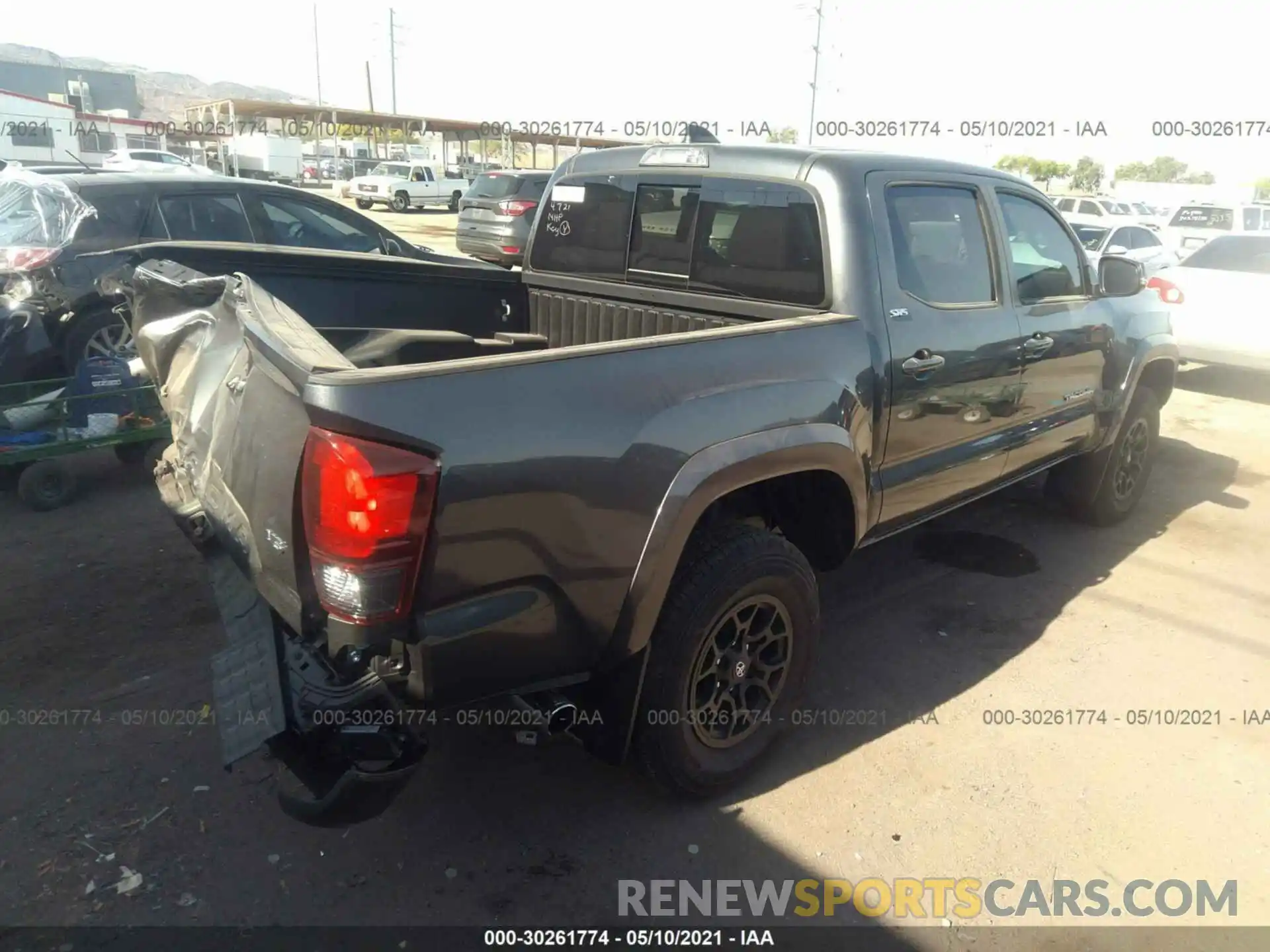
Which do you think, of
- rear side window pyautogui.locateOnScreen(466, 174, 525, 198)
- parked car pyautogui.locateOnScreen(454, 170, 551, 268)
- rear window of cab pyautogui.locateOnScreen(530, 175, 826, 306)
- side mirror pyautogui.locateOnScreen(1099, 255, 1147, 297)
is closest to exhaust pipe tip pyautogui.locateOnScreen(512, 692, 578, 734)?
rear window of cab pyautogui.locateOnScreen(530, 175, 826, 306)

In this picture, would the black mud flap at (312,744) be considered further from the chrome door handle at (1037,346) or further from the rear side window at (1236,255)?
the rear side window at (1236,255)

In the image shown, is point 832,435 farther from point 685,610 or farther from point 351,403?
point 351,403

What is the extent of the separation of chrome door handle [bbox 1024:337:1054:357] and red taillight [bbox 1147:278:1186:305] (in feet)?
20.2

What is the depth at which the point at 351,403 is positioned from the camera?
6.59 feet

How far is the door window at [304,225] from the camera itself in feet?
24.3

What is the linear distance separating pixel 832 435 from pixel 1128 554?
122 inches

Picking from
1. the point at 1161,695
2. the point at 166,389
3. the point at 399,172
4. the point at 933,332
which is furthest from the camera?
the point at 399,172

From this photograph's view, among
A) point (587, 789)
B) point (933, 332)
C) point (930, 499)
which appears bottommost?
point (587, 789)

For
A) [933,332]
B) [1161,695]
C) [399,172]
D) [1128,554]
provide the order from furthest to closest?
[399,172] < [1128,554] < [1161,695] < [933,332]

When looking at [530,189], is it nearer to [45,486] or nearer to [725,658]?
[45,486]

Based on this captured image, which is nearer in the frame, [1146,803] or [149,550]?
[1146,803]

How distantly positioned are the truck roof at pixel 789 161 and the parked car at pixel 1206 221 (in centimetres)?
1671

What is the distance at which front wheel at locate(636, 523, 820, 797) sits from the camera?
2.76 m

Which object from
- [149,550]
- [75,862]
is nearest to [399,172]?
[149,550]
